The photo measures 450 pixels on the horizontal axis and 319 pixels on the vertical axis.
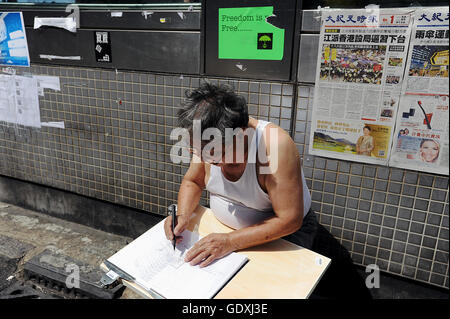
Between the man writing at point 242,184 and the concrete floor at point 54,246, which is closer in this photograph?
the man writing at point 242,184

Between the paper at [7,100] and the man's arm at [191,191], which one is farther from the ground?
the paper at [7,100]

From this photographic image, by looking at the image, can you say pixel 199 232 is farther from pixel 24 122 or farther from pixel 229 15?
pixel 24 122

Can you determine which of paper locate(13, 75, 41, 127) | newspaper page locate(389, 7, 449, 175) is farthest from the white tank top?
paper locate(13, 75, 41, 127)

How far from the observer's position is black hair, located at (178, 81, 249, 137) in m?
1.74

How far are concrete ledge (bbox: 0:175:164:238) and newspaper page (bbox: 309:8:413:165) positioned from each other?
1.83 m

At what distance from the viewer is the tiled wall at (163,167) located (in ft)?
8.34

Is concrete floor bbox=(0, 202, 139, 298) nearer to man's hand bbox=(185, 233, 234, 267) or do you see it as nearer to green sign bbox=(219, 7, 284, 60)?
man's hand bbox=(185, 233, 234, 267)

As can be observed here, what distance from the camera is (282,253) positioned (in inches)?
75.2

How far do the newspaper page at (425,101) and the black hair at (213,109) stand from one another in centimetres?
119

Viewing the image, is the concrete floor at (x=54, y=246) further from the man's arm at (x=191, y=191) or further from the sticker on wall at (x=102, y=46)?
the sticker on wall at (x=102, y=46)

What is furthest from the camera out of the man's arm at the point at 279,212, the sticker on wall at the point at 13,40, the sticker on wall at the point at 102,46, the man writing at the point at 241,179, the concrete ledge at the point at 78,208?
the concrete ledge at the point at 78,208

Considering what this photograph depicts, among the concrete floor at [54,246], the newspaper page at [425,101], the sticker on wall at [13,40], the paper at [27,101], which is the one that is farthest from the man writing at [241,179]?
the sticker on wall at [13,40]

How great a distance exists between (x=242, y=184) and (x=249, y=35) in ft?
4.07

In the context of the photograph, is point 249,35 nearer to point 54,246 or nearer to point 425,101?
point 425,101
